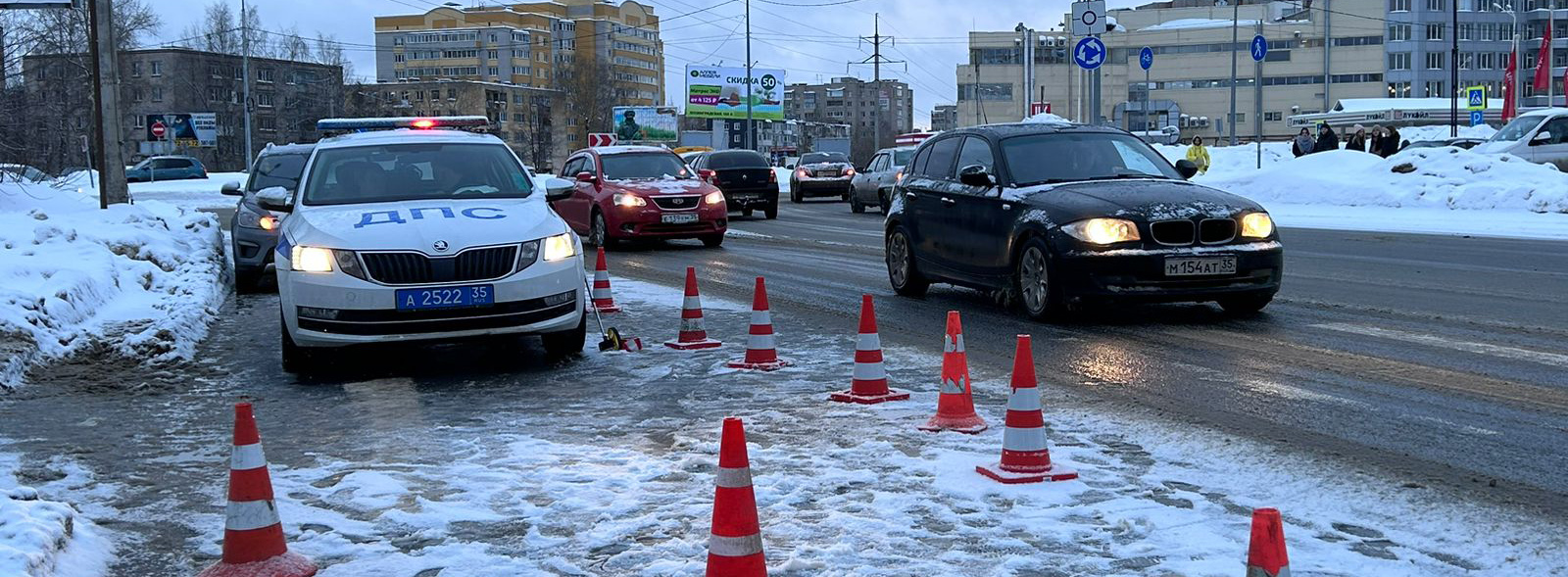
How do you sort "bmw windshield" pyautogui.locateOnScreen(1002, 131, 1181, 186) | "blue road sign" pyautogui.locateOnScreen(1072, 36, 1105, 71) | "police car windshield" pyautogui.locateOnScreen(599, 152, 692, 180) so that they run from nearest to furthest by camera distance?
"bmw windshield" pyautogui.locateOnScreen(1002, 131, 1181, 186) → "police car windshield" pyautogui.locateOnScreen(599, 152, 692, 180) → "blue road sign" pyautogui.locateOnScreen(1072, 36, 1105, 71)

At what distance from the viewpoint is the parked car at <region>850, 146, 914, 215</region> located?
30.8m

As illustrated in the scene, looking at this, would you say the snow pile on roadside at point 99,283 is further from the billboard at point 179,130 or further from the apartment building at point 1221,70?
the apartment building at point 1221,70

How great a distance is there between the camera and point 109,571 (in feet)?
15.0

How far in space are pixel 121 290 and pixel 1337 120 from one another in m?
92.3

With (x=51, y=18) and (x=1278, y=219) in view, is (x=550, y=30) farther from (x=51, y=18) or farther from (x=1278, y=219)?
(x=1278, y=219)

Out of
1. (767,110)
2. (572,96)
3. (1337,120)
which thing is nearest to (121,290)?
(767,110)

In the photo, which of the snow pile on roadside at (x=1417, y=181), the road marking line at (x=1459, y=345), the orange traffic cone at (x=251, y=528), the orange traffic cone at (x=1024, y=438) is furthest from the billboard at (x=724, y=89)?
the orange traffic cone at (x=251, y=528)

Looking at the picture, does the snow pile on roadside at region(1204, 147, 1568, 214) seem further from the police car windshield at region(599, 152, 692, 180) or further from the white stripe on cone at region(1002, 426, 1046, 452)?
the white stripe on cone at region(1002, 426, 1046, 452)

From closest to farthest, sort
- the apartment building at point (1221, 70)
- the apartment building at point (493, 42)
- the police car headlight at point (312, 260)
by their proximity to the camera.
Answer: the police car headlight at point (312, 260) < the apartment building at point (1221, 70) < the apartment building at point (493, 42)

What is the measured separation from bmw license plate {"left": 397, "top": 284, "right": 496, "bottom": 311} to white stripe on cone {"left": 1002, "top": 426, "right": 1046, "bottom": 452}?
3764 mm

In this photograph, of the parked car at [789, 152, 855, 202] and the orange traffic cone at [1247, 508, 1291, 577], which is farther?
the parked car at [789, 152, 855, 202]

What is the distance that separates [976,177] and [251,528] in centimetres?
769

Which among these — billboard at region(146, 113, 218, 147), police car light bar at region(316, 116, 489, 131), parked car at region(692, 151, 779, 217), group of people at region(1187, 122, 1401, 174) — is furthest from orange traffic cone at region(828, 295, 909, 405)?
billboard at region(146, 113, 218, 147)

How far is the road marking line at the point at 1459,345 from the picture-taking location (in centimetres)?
830
